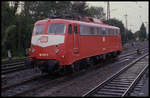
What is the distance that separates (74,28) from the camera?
12.8 m

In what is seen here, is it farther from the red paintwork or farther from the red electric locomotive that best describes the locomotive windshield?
the red paintwork

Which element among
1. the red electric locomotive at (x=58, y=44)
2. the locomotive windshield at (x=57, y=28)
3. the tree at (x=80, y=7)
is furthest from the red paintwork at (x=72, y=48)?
the tree at (x=80, y=7)

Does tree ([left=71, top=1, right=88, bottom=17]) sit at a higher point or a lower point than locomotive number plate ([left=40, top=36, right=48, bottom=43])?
higher

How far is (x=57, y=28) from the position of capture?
1225 cm

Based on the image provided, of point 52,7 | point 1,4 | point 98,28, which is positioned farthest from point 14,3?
point 98,28

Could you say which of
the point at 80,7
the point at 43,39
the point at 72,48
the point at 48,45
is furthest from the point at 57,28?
the point at 80,7

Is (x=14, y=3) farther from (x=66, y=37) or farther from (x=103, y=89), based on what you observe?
(x=103, y=89)

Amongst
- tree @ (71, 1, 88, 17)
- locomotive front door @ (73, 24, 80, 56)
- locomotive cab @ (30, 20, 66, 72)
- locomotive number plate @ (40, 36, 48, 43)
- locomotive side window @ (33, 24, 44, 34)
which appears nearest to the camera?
locomotive cab @ (30, 20, 66, 72)

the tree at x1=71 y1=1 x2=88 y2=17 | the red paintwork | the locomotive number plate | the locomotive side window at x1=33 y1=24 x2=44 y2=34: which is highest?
the tree at x1=71 y1=1 x2=88 y2=17

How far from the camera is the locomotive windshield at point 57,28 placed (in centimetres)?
1213

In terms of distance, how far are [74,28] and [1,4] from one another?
1755cm

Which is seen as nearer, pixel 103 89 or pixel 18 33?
pixel 103 89

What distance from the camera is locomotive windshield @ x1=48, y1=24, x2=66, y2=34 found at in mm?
12134

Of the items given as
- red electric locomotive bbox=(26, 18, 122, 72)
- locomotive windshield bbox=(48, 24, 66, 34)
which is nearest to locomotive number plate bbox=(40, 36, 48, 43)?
red electric locomotive bbox=(26, 18, 122, 72)
